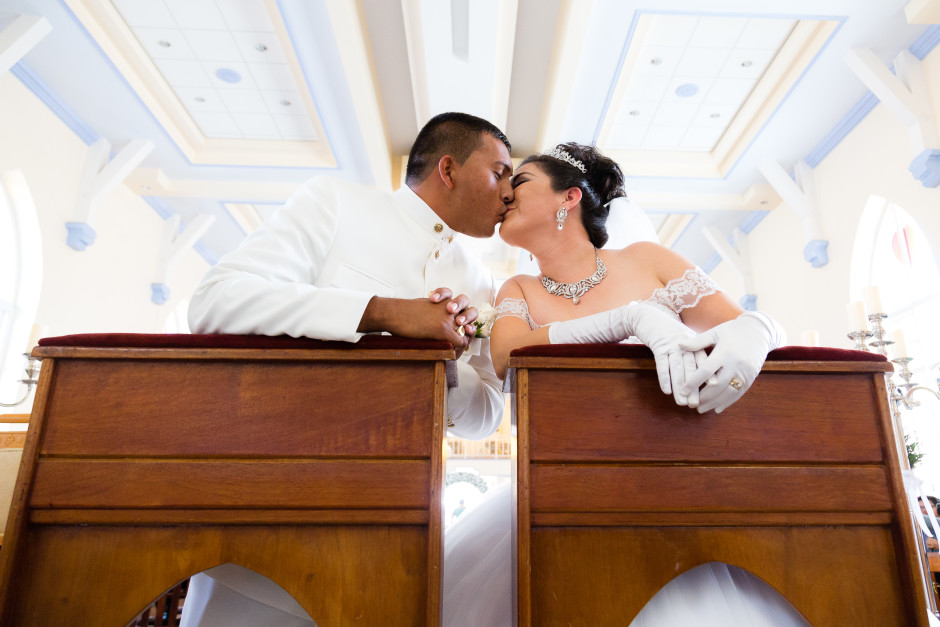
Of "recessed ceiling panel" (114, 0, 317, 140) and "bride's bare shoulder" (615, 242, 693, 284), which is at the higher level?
"recessed ceiling panel" (114, 0, 317, 140)

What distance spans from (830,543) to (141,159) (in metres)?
7.57

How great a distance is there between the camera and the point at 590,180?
2449 mm

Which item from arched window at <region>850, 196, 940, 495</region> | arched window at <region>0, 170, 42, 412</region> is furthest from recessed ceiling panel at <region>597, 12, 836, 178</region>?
arched window at <region>0, 170, 42, 412</region>

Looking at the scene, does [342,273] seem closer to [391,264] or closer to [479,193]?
[391,264]

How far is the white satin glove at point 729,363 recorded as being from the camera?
4.06ft

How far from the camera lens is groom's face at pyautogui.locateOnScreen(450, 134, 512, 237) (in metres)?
2.37

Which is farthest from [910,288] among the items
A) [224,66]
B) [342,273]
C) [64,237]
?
[64,237]

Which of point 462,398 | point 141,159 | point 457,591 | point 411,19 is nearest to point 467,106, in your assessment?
point 411,19

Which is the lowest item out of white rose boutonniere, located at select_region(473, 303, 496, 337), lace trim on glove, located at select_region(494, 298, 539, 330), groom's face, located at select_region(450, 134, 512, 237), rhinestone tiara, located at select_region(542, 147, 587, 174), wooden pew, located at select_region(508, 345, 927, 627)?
wooden pew, located at select_region(508, 345, 927, 627)

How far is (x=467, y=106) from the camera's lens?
19.8ft

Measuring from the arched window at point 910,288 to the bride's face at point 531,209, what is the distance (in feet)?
15.4

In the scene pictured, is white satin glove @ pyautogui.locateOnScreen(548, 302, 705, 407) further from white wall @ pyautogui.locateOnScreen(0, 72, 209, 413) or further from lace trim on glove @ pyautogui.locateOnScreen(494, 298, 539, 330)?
white wall @ pyautogui.locateOnScreen(0, 72, 209, 413)

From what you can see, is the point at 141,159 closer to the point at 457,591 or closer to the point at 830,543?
the point at 457,591

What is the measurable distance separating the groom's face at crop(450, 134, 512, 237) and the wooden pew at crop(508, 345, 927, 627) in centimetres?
116
